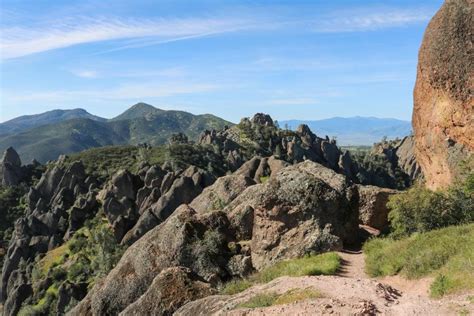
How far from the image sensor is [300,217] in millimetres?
25891

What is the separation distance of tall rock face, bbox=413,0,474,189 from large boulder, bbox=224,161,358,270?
7.27 metres

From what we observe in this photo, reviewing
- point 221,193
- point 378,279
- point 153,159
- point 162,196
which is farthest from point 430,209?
point 153,159

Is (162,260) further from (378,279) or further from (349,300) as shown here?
(349,300)

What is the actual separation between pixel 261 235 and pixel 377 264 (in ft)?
26.9

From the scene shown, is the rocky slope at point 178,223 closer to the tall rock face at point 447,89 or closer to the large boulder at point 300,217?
the large boulder at point 300,217

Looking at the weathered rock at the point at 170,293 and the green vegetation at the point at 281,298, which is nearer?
the green vegetation at the point at 281,298

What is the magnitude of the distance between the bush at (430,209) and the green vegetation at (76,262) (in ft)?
182

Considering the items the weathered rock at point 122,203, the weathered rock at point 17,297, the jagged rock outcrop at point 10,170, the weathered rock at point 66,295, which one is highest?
the jagged rock outcrop at point 10,170

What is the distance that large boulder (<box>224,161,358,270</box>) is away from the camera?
25039 millimetres

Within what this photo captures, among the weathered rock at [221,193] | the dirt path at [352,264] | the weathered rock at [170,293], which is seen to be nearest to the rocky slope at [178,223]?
the weathered rock at [170,293]

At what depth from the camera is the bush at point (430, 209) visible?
2464 centimetres

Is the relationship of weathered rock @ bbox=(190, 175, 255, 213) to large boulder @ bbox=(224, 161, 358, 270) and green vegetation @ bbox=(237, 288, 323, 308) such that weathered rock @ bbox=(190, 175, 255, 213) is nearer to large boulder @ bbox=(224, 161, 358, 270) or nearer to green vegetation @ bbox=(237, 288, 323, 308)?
large boulder @ bbox=(224, 161, 358, 270)

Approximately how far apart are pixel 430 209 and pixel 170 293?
14.8m

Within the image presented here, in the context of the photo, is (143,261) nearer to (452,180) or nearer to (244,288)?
(244,288)
